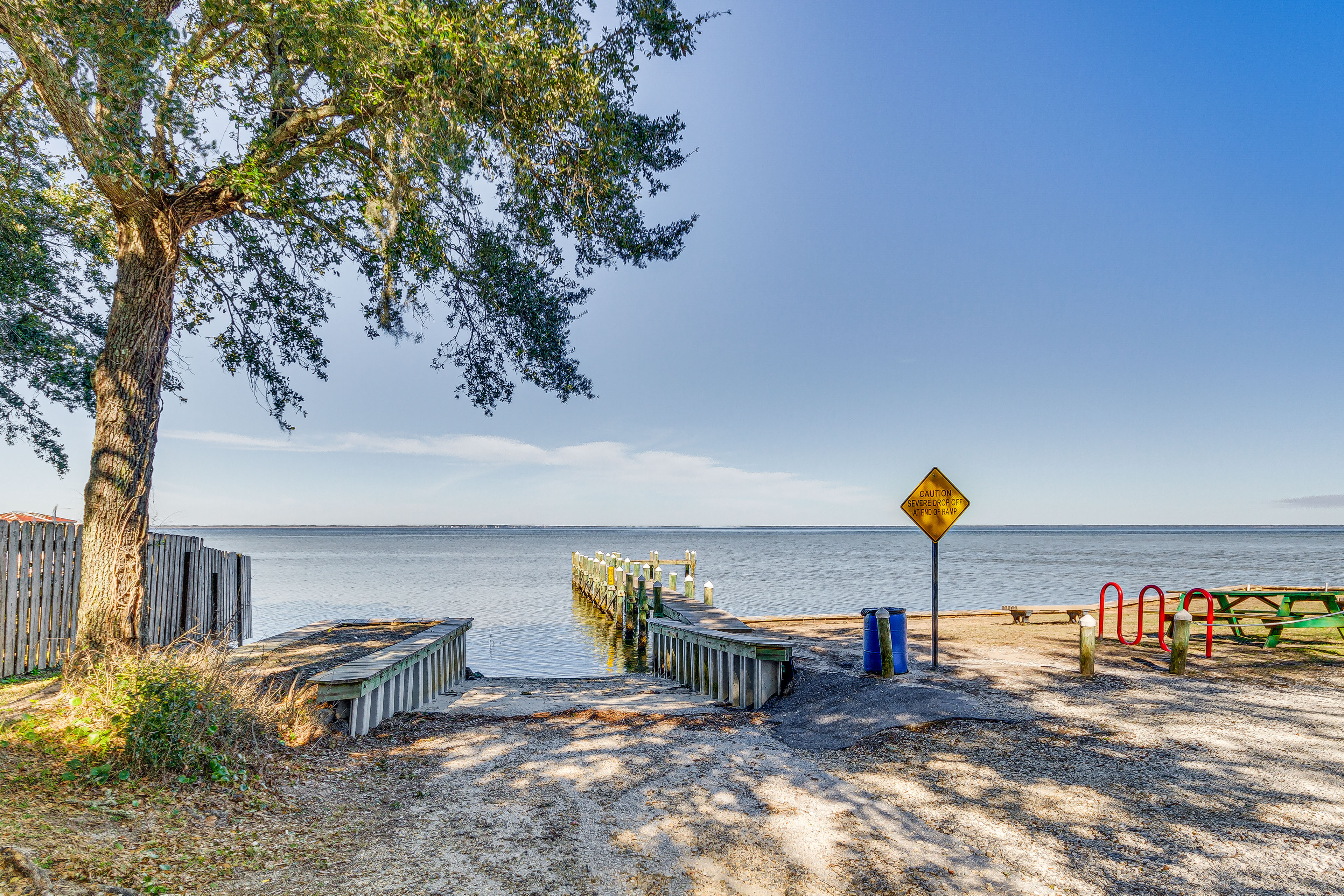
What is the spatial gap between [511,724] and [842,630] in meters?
7.50

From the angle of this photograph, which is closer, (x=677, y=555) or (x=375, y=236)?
(x=375, y=236)

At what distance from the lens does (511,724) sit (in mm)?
6832

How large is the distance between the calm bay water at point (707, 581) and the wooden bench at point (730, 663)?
540 cm

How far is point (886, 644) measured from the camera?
8125 mm

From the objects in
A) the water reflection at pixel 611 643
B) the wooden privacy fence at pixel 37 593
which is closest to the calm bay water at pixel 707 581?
the water reflection at pixel 611 643

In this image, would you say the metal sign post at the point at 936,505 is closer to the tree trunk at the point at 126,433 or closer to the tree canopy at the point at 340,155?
the tree canopy at the point at 340,155

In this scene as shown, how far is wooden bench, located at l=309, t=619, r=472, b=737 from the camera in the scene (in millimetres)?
5980

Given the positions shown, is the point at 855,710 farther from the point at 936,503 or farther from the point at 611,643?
the point at 611,643

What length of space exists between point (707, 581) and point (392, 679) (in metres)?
21.5

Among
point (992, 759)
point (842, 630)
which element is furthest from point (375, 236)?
point (842, 630)

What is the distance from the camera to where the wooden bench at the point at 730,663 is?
797 cm

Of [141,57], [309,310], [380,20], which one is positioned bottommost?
[309,310]

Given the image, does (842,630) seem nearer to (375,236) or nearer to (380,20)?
(375,236)

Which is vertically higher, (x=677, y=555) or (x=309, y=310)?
(x=309, y=310)
